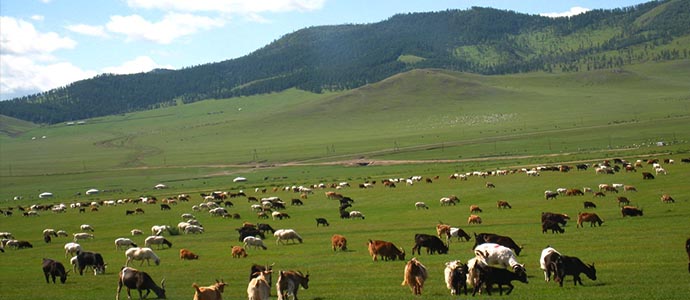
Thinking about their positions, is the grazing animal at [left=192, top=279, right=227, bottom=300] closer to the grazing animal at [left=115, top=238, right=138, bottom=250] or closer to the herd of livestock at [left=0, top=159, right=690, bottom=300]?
the herd of livestock at [left=0, top=159, right=690, bottom=300]

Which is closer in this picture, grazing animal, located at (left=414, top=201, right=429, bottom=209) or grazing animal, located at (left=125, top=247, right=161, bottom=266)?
grazing animal, located at (left=125, top=247, right=161, bottom=266)

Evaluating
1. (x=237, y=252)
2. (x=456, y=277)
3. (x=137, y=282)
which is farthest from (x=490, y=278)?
(x=237, y=252)

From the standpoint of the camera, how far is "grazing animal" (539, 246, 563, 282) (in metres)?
14.8

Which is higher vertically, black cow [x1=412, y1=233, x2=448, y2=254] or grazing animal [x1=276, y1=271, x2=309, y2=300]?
grazing animal [x1=276, y1=271, x2=309, y2=300]

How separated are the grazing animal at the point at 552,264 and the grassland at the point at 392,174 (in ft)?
1.37

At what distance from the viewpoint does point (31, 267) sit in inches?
976

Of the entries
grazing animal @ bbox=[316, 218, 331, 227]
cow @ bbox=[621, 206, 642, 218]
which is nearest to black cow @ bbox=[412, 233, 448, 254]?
cow @ bbox=[621, 206, 642, 218]

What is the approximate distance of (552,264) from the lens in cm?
1503

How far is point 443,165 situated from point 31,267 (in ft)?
191

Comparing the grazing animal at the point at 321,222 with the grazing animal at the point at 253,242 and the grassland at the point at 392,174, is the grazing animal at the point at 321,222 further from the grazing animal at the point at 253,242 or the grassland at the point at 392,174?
the grazing animal at the point at 253,242

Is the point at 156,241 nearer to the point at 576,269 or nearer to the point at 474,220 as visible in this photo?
the point at 474,220

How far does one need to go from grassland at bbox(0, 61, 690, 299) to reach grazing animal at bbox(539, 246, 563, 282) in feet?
1.37

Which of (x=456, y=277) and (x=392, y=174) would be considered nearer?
(x=456, y=277)

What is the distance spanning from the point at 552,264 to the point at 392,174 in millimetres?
55658
